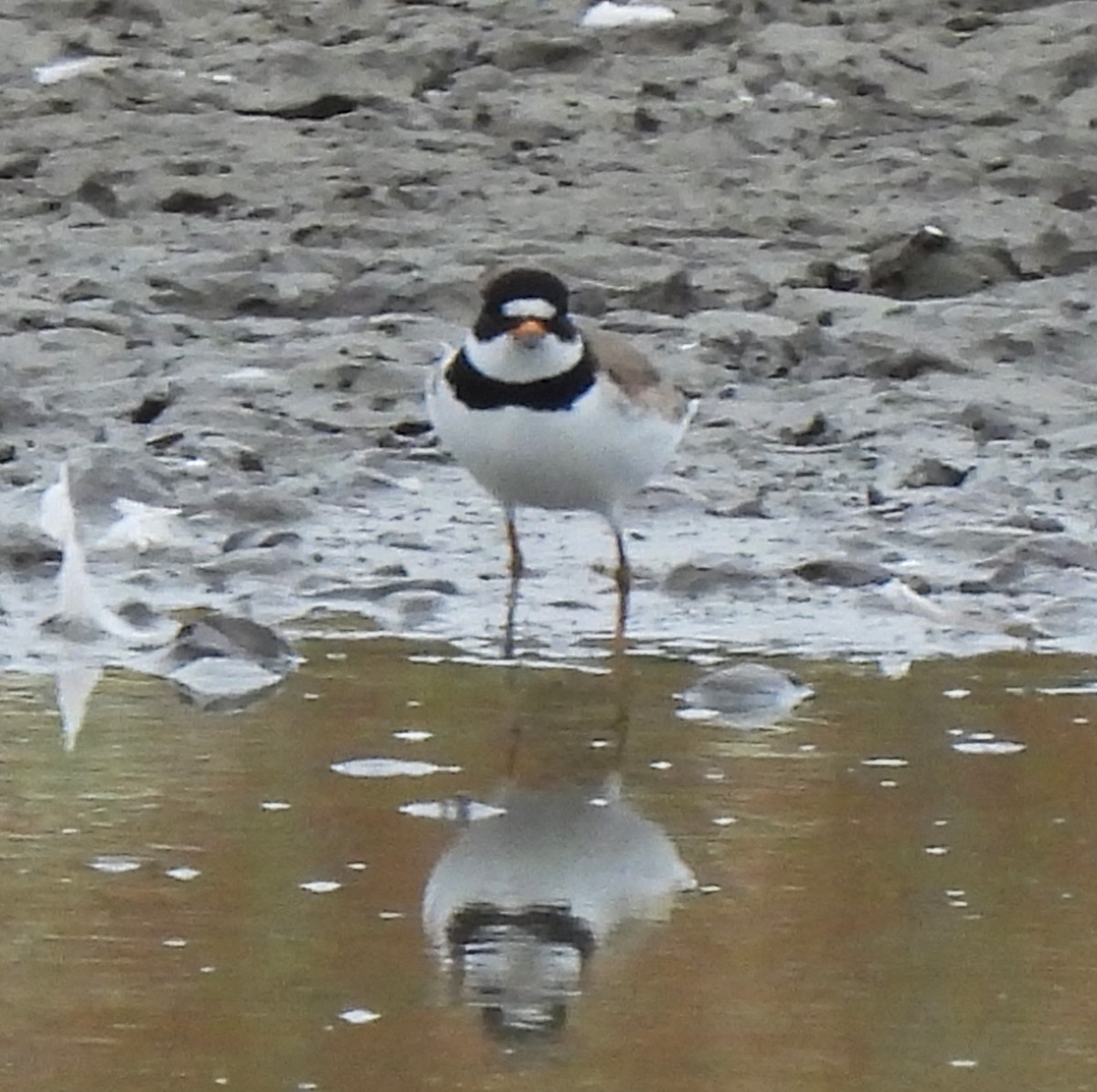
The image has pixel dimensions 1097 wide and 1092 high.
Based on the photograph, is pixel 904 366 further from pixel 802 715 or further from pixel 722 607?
pixel 802 715

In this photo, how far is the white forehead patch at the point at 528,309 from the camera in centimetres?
762

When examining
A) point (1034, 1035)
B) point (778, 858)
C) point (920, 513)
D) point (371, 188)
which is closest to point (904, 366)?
point (920, 513)

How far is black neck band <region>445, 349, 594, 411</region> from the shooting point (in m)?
7.56

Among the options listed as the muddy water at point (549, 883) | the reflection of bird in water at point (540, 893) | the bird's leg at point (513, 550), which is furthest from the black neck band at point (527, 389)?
the reflection of bird in water at point (540, 893)

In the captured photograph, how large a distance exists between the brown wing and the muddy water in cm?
78

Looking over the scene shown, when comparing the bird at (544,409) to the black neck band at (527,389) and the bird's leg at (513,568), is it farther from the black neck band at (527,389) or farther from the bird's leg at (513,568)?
the bird's leg at (513,568)

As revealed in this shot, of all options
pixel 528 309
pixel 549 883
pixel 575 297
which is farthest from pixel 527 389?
pixel 575 297

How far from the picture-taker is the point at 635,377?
25.5 ft

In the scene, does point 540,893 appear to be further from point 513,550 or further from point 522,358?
point 513,550

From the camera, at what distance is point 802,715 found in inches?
263

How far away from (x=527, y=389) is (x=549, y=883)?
218 centimetres

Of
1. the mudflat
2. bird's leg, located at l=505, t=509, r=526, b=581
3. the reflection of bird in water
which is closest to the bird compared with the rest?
bird's leg, located at l=505, t=509, r=526, b=581

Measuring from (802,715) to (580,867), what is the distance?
3.75ft

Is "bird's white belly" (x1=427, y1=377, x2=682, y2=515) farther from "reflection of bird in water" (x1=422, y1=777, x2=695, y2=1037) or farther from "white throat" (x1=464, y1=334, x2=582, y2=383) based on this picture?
"reflection of bird in water" (x1=422, y1=777, x2=695, y2=1037)
